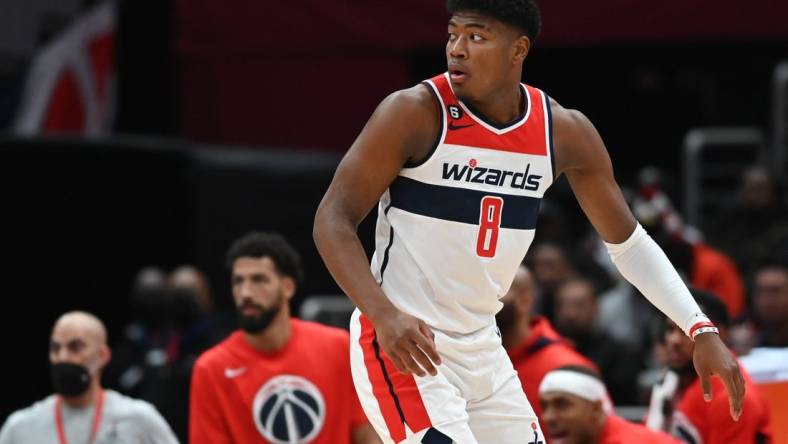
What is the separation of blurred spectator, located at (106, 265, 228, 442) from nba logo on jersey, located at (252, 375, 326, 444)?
8.78ft

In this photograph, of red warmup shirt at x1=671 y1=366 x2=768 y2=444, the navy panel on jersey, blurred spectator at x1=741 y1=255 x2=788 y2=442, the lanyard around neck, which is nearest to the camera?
the navy panel on jersey

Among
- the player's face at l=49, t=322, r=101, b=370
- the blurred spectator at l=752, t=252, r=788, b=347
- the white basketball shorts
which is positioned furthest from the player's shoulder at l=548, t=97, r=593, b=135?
the blurred spectator at l=752, t=252, r=788, b=347

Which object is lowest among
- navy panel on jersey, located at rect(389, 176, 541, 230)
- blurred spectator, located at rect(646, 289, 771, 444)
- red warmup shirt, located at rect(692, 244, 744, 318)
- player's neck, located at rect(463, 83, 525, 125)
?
blurred spectator, located at rect(646, 289, 771, 444)

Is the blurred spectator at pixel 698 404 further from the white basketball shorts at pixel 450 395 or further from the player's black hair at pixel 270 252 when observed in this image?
the white basketball shorts at pixel 450 395

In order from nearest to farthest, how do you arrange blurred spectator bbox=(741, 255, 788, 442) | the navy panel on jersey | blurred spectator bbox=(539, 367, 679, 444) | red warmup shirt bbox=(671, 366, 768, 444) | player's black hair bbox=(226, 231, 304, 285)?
1. the navy panel on jersey
2. red warmup shirt bbox=(671, 366, 768, 444)
3. blurred spectator bbox=(539, 367, 679, 444)
4. player's black hair bbox=(226, 231, 304, 285)
5. blurred spectator bbox=(741, 255, 788, 442)

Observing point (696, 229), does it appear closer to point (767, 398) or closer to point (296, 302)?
point (296, 302)

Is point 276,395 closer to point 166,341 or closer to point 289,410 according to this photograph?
point 289,410

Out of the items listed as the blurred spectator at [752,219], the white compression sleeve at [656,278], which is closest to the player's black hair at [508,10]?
the white compression sleeve at [656,278]

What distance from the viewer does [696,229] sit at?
42.8ft

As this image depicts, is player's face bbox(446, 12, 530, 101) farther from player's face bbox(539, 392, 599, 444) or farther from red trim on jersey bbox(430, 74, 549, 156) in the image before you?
player's face bbox(539, 392, 599, 444)

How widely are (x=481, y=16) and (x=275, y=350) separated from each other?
298 centimetres

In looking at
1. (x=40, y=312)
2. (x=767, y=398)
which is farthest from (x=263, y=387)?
(x=40, y=312)

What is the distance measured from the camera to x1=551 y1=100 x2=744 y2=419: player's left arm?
5.07 m

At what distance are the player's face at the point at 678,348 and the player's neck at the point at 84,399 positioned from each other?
2.89 m
